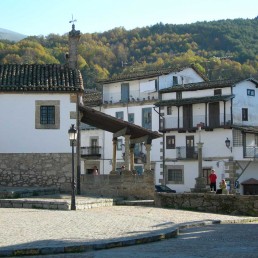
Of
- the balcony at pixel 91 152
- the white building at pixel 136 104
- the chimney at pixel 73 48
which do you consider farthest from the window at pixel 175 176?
the chimney at pixel 73 48

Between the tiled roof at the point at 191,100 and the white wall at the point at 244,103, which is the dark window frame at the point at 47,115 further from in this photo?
the white wall at the point at 244,103

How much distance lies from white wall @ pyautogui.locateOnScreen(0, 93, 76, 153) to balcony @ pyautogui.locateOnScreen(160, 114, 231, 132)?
2290cm

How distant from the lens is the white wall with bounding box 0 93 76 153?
25.1m

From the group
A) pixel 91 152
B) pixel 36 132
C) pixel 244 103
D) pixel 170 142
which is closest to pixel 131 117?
pixel 91 152

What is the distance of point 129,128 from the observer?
25.7 metres

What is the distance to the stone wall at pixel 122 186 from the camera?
24.3 metres

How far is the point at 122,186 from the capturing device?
24672mm

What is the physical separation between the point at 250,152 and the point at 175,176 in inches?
251

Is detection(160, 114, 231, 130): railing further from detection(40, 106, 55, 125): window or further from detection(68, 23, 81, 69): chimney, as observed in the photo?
detection(40, 106, 55, 125): window

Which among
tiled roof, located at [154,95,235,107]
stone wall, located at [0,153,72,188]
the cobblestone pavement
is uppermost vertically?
tiled roof, located at [154,95,235,107]

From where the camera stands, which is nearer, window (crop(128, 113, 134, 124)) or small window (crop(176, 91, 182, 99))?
small window (crop(176, 91, 182, 99))

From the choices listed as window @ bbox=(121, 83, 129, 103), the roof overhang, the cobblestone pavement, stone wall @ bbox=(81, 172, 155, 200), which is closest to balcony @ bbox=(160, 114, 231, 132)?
window @ bbox=(121, 83, 129, 103)

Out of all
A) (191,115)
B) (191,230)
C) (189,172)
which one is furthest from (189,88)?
(191,230)

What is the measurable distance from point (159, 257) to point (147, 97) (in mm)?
42071
